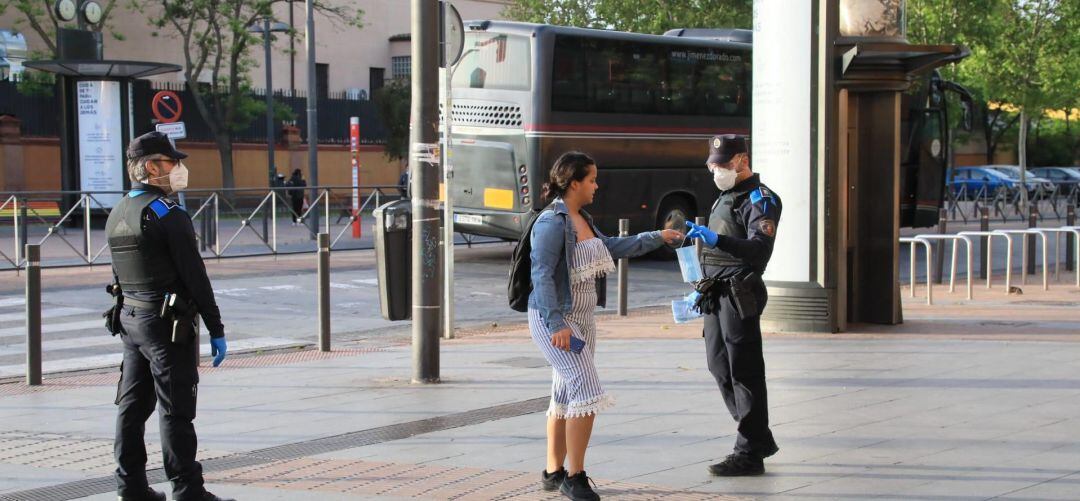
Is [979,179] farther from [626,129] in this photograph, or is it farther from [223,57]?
[626,129]

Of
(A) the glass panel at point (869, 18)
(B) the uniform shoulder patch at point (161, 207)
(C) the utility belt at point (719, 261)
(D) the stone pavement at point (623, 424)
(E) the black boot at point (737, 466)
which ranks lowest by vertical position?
(D) the stone pavement at point (623, 424)

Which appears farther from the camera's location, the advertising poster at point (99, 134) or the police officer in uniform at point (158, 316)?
the advertising poster at point (99, 134)

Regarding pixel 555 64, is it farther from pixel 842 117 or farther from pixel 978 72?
pixel 978 72

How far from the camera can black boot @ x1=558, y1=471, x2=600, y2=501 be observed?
5.77m

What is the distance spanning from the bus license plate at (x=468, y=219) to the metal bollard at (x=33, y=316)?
1087 cm

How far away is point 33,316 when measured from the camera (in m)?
9.41

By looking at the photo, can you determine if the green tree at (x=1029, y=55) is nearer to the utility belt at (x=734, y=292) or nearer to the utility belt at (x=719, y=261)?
the utility belt at (x=719, y=261)

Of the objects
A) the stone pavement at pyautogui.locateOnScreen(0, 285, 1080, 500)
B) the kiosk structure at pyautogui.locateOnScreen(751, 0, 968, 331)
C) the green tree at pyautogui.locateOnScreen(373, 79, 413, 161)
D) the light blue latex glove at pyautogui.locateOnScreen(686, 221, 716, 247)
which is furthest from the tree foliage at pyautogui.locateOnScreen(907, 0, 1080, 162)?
the light blue latex glove at pyautogui.locateOnScreen(686, 221, 716, 247)

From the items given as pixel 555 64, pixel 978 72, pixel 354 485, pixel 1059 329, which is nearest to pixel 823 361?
pixel 1059 329

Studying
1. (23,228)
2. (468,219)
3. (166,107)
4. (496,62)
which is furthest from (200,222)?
(496,62)

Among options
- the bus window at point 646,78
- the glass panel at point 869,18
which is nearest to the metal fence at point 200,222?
the bus window at point 646,78

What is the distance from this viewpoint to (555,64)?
63.7ft

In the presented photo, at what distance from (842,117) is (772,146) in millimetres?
738

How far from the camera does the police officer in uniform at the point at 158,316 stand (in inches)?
220
